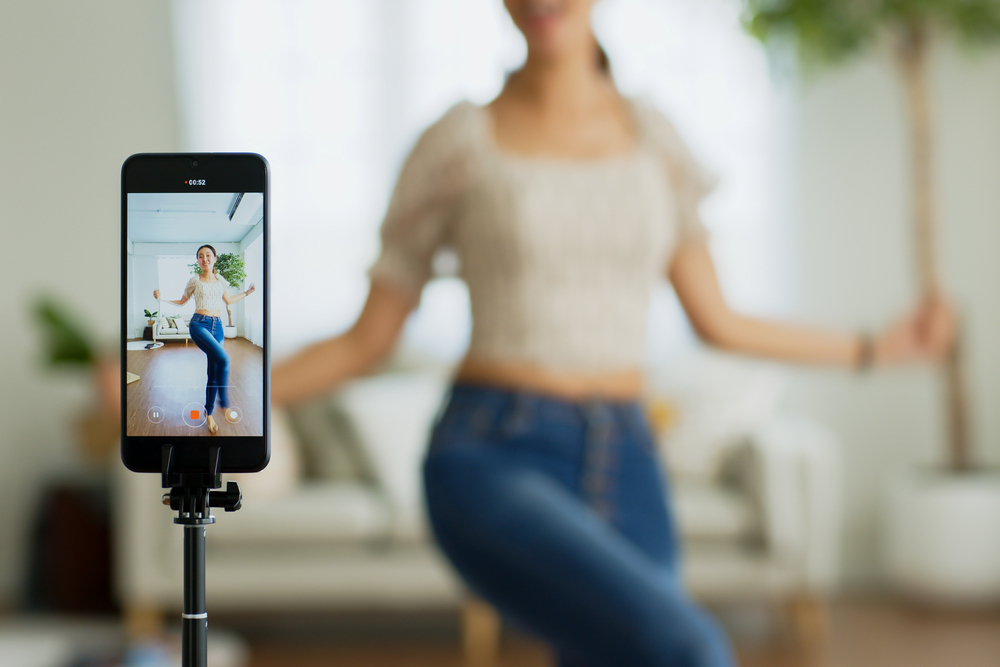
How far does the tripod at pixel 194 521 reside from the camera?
0.31m

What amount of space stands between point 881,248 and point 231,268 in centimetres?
380

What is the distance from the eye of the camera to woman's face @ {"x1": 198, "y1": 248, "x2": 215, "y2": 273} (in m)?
0.35

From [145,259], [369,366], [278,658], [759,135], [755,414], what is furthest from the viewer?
[759,135]

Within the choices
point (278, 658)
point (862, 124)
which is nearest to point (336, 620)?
point (278, 658)

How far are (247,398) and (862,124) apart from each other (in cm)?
382

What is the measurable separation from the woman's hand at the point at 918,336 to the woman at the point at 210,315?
0.99 m

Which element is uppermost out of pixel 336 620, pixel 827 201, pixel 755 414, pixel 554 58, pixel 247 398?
pixel 827 201

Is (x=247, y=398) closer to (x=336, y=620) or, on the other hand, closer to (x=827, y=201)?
(x=336, y=620)

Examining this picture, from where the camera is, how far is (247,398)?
36cm

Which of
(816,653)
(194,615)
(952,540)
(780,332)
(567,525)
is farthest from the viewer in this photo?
(952,540)

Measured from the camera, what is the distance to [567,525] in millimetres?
770

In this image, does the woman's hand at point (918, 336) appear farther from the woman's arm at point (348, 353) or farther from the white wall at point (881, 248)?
the white wall at point (881, 248)

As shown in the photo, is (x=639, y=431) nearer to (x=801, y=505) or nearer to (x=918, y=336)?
(x=918, y=336)

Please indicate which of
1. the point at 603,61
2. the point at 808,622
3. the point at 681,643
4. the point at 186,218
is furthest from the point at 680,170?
the point at 808,622
